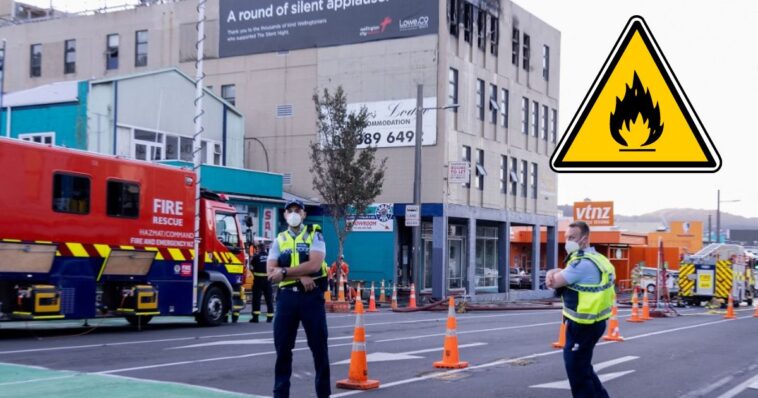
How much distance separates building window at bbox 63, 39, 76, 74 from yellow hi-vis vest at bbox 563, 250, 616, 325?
1668 inches

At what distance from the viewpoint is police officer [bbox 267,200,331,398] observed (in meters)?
8.98

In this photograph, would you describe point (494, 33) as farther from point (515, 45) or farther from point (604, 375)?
point (604, 375)

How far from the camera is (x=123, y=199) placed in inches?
715

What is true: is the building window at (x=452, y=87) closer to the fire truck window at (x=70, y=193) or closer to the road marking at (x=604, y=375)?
the fire truck window at (x=70, y=193)

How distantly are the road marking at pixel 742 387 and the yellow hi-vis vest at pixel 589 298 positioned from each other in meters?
3.84

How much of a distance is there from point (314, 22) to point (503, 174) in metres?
11.8

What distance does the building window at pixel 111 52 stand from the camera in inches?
1807

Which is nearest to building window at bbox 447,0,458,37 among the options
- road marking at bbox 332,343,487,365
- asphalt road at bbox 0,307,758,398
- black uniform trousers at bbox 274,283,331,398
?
asphalt road at bbox 0,307,758,398

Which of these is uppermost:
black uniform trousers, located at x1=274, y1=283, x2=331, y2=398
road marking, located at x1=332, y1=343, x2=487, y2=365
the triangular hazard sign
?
the triangular hazard sign

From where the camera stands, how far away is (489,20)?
141 ft

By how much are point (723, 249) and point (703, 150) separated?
39502mm

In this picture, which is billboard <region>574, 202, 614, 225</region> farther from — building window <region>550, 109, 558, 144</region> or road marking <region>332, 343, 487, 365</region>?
road marking <region>332, 343, 487, 365</region>

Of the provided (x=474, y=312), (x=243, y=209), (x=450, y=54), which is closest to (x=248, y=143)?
(x=243, y=209)

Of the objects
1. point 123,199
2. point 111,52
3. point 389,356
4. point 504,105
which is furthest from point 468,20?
point 389,356
